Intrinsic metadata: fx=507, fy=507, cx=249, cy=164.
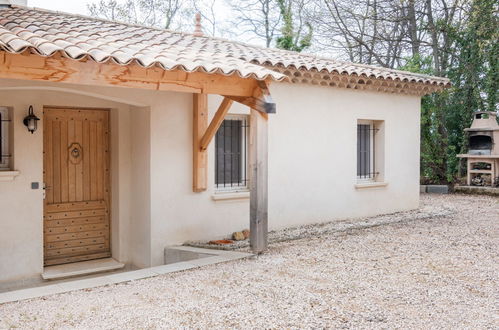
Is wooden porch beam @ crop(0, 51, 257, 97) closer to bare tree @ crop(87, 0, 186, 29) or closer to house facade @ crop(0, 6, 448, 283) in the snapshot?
house facade @ crop(0, 6, 448, 283)

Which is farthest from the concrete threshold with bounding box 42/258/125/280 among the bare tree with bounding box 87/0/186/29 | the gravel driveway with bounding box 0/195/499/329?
the bare tree with bounding box 87/0/186/29

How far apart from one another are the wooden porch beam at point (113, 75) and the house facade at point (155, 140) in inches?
0.5

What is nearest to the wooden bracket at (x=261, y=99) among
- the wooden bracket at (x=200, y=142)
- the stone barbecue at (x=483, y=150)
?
the wooden bracket at (x=200, y=142)

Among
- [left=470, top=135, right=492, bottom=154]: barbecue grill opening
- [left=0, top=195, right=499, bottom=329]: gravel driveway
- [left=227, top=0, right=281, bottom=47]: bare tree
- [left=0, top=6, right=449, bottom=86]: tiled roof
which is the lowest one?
[left=0, top=195, right=499, bottom=329]: gravel driveway

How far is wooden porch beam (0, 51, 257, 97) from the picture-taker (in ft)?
15.5

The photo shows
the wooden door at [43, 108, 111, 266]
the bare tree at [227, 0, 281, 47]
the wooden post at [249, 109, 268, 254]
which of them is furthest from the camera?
the bare tree at [227, 0, 281, 47]

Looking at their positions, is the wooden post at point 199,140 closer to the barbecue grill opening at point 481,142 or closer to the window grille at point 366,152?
the window grille at point 366,152

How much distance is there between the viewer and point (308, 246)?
285 inches

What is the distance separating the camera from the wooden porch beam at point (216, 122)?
22.3 feet

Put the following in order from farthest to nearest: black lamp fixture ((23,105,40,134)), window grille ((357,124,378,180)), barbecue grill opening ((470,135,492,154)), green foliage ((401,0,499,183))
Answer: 1. green foliage ((401,0,499,183))
2. barbecue grill opening ((470,135,492,154))
3. window grille ((357,124,378,180))
4. black lamp fixture ((23,105,40,134))

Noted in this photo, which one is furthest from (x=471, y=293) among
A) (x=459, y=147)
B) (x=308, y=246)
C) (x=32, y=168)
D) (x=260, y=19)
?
(x=260, y=19)

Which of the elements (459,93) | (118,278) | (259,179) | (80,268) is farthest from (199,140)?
(459,93)

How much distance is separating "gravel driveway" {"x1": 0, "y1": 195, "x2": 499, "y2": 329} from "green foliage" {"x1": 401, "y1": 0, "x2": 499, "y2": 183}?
27.7 feet

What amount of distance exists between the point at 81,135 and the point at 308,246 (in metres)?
3.76
